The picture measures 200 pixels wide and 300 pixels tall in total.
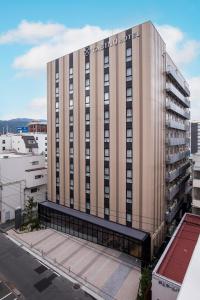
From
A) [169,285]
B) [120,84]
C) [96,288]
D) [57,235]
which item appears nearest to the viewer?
[169,285]

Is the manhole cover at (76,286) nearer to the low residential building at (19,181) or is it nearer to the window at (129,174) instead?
the window at (129,174)

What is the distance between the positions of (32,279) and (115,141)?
2256 cm

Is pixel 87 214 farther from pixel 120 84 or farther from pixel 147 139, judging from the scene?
pixel 120 84

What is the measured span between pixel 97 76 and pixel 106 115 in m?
6.94

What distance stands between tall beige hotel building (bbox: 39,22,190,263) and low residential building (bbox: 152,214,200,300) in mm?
4435

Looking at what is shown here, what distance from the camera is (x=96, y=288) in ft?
85.4

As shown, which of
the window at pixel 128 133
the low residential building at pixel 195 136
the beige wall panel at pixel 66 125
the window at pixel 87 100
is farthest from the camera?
the low residential building at pixel 195 136

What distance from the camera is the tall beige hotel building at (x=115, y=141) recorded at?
31.3 m

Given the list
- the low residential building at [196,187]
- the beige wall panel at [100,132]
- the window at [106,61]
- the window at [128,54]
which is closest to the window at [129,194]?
the beige wall panel at [100,132]

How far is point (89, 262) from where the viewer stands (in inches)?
1230

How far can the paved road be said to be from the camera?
25.0 meters

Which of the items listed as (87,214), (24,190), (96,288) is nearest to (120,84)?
(87,214)

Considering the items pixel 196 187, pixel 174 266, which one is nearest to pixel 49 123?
pixel 196 187

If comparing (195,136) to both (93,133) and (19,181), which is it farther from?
(19,181)
